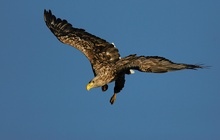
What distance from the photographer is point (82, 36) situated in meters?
23.8

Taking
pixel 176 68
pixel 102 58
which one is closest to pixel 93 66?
pixel 102 58

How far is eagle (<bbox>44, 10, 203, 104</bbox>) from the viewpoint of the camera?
65.9 ft

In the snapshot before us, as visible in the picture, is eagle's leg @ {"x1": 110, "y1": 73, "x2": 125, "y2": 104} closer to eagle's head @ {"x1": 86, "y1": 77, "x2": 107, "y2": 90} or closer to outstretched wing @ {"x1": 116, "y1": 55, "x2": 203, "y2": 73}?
eagle's head @ {"x1": 86, "y1": 77, "x2": 107, "y2": 90}

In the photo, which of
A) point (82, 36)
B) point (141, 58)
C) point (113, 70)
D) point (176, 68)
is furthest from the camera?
point (82, 36)

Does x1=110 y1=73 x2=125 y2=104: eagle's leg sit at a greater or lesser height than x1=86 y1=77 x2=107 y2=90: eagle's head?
greater

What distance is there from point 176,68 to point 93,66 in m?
4.43

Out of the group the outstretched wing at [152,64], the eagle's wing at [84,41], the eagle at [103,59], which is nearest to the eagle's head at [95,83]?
the eagle at [103,59]

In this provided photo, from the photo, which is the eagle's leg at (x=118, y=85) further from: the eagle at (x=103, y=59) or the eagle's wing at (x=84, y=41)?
the eagle's wing at (x=84, y=41)

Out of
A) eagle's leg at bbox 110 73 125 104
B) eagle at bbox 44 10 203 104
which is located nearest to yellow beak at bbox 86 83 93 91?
eagle at bbox 44 10 203 104

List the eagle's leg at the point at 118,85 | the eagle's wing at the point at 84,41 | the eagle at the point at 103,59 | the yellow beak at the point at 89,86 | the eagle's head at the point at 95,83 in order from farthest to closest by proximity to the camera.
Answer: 1. the eagle's wing at the point at 84,41
2. the eagle's leg at the point at 118,85
3. the eagle's head at the point at 95,83
4. the yellow beak at the point at 89,86
5. the eagle at the point at 103,59

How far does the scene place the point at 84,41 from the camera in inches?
934

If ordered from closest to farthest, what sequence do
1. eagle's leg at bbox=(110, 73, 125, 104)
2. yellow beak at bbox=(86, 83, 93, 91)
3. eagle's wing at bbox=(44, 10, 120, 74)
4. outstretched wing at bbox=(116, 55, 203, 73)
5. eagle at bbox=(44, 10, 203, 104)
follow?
outstretched wing at bbox=(116, 55, 203, 73) → eagle at bbox=(44, 10, 203, 104) → yellow beak at bbox=(86, 83, 93, 91) → eagle's leg at bbox=(110, 73, 125, 104) → eagle's wing at bbox=(44, 10, 120, 74)

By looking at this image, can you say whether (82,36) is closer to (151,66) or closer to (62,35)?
(62,35)

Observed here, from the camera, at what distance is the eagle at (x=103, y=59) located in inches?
790
